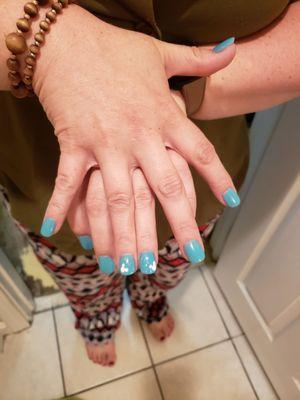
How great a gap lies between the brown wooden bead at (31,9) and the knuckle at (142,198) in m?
0.18

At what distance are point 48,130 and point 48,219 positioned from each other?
144 millimetres

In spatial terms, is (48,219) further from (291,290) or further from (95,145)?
(291,290)

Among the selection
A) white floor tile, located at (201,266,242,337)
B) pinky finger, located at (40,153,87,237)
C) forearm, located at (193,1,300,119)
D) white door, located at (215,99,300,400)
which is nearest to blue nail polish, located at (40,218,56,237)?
pinky finger, located at (40,153,87,237)

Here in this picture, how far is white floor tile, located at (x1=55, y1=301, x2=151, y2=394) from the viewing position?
3.25ft

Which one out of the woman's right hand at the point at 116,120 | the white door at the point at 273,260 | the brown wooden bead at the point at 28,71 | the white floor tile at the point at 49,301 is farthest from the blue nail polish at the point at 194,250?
the white floor tile at the point at 49,301

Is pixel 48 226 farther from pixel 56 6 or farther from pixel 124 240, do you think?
pixel 56 6

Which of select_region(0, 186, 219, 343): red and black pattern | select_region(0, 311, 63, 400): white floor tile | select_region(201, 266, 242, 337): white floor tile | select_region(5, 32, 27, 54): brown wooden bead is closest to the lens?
select_region(5, 32, 27, 54): brown wooden bead

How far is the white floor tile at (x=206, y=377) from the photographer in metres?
0.99

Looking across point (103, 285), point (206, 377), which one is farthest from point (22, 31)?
point (206, 377)

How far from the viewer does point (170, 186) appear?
32 cm

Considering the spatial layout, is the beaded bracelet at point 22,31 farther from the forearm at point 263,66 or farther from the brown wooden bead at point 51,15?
the forearm at point 263,66

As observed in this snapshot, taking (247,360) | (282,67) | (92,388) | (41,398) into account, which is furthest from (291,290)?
(41,398)

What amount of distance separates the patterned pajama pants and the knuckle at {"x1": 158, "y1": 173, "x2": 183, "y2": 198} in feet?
1.08

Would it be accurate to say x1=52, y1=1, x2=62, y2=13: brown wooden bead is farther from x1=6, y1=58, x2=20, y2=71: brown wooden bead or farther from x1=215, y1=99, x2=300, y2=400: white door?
x1=215, y1=99, x2=300, y2=400: white door
